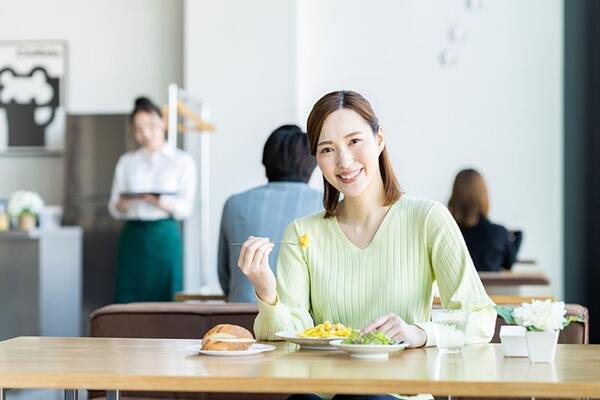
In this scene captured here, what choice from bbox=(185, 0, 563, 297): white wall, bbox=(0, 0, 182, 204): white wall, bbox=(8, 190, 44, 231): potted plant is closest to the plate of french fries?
bbox=(8, 190, 44, 231): potted plant

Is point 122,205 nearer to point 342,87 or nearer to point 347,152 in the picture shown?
point 342,87

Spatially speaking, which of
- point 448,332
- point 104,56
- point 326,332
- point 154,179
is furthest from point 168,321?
point 104,56

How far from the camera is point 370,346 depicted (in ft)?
6.74

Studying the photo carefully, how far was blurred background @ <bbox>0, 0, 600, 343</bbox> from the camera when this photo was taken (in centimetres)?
779

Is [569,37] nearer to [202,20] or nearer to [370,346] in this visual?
[202,20]

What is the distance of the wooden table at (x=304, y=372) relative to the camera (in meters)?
1.78

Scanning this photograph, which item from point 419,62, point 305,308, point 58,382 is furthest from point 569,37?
point 58,382

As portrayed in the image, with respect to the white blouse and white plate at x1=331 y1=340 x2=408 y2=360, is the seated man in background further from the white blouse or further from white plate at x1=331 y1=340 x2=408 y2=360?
the white blouse

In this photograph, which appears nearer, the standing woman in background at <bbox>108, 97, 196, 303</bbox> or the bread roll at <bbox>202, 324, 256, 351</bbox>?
the bread roll at <bbox>202, 324, 256, 351</bbox>

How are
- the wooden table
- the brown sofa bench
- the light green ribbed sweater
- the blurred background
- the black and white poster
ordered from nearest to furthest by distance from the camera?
1. the wooden table
2. the light green ribbed sweater
3. the brown sofa bench
4. the blurred background
5. the black and white poster

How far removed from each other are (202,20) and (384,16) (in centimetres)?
130

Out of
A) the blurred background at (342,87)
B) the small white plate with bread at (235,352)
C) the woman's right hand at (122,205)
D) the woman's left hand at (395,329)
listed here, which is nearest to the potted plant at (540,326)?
the woman's left hand at (395,329)

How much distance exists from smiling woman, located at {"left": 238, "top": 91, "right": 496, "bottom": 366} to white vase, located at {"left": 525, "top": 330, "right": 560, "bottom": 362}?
1.19 feet

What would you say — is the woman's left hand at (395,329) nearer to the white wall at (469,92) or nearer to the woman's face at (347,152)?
the woman's face at (347,152)
